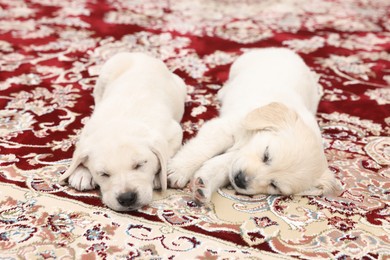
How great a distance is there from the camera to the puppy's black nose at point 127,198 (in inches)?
75.7

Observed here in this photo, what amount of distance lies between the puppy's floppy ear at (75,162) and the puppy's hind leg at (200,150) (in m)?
0.38

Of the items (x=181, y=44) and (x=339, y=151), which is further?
(x=181, y=44)

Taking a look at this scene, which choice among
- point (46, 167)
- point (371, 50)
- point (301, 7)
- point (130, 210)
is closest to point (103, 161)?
point (130, 210)

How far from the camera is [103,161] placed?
195cm

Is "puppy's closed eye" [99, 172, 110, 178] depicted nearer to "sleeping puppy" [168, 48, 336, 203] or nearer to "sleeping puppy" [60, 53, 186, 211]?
"sleeping puppy" [60, 53, 186, 211]

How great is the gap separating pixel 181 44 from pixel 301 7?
87.7 inches

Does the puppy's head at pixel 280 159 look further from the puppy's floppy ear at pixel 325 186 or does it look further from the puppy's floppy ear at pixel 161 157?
the puppy's floppy ear at pixel 161 157

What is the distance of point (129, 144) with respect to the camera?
1.99m

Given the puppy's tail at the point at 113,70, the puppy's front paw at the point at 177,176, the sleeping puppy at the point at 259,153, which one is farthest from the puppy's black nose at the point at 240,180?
the puppy's tail at the point at 113,70

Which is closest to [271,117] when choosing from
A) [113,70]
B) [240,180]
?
[240,180]

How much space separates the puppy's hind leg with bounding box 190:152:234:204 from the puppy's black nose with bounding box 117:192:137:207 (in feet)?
0.90

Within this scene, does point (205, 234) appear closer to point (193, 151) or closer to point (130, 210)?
point (130, 210)

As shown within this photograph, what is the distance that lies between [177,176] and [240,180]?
0.27m

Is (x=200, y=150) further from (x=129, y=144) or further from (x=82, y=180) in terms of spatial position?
(x=82, y=180)
